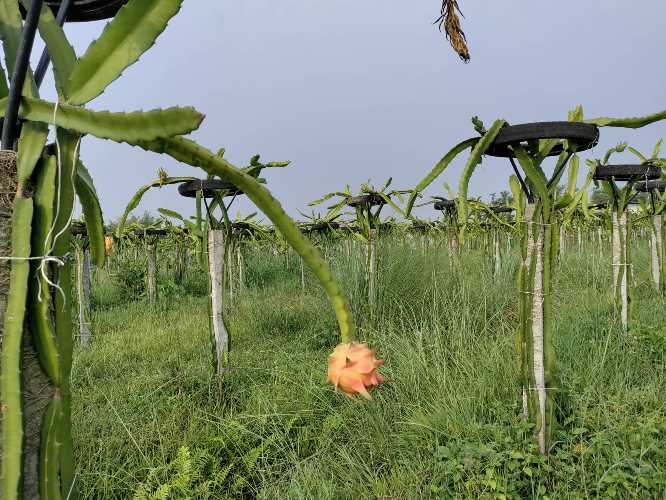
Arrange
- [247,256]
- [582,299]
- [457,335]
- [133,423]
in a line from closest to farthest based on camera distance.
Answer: [133,423] < [457,335] < [582,299] < [247,256]

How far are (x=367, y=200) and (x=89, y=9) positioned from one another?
2438 millimetres

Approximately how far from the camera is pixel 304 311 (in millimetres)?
4129

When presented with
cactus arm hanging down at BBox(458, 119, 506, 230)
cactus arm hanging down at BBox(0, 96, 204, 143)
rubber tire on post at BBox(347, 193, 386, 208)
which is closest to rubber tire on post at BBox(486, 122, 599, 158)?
cactus arm hanging down at BBox(458, 119, 506, 230)

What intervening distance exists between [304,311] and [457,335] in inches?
79.1

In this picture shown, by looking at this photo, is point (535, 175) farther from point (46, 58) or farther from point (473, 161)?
point (46, 58)

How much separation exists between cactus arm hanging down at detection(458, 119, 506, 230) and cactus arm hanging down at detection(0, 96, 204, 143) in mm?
1041

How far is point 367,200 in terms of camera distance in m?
3.14

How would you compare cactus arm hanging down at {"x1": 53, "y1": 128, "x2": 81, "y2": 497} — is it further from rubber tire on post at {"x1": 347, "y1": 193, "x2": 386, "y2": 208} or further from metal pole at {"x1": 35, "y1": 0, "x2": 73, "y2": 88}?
rubber tire on post at {"x1": 347, "y1": 193, "x2": 386, "y2": 208}

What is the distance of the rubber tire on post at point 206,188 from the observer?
213 centimetres

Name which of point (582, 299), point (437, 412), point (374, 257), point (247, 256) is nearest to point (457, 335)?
point (437, 412)

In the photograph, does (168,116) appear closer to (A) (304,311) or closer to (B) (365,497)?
(B) (365,497)

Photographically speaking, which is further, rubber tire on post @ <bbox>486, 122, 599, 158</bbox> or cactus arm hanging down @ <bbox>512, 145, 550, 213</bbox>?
cactus arm hanging down @ <bbox>512, 145, 550, 213</bbox>

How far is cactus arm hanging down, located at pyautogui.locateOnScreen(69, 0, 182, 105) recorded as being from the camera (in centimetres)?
56

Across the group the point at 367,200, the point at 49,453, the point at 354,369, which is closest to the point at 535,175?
the point at 354,369
